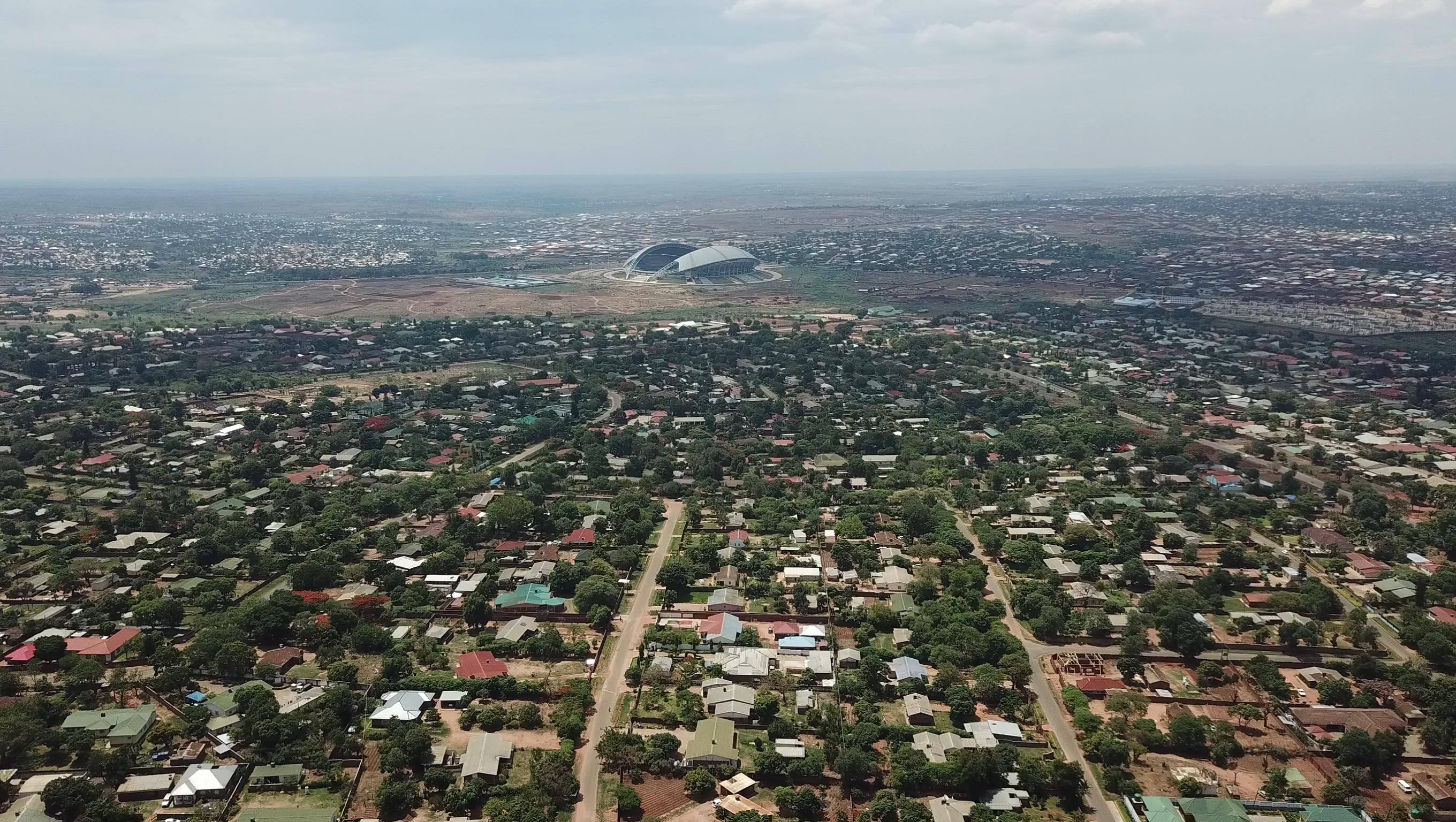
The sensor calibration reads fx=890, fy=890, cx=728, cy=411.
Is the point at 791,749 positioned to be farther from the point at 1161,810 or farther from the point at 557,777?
the point at 1161,810

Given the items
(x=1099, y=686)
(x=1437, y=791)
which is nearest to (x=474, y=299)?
(x=1099, y=686)

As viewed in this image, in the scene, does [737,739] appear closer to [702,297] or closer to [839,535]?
[839,535]

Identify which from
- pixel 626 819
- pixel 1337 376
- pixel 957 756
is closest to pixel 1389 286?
pixel 1337 376

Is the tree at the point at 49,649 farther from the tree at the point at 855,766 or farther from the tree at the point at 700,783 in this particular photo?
the tree at the point at 855,766

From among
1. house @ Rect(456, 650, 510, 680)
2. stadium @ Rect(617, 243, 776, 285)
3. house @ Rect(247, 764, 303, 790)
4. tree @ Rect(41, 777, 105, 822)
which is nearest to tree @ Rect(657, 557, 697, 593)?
house @ Rect(456, 650, 510, 680)

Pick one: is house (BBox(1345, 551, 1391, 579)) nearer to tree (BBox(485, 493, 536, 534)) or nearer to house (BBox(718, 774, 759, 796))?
house (BBox(718, 774, 759, 796))

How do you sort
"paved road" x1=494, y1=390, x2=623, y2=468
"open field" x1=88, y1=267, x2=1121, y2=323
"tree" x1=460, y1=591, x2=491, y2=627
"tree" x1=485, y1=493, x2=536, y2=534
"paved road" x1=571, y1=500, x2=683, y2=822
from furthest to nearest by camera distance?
"open field" x1=88, y1=267, x2=1121, y2=323, "paved road" x1=494, y1=390, x2=623, y2=468, "tree" x1=485, y1=493, x2=536, y2=534, "tree" x1=460, y1=591, x2=491, y2=627, "paved road" x1=571, y1=500, x2=683, y2=822
